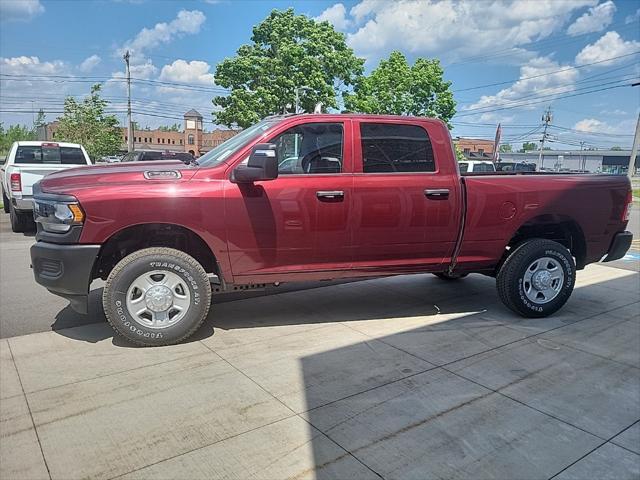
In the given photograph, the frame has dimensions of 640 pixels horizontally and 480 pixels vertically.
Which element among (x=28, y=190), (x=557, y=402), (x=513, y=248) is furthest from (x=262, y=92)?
(x=557, y=402)

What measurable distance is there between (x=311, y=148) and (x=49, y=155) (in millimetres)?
9448

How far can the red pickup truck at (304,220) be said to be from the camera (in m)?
4.04

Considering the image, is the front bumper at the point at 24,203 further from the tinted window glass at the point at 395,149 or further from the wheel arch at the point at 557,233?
the wheel arch at the point at 557,233

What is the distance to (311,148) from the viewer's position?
4539mm

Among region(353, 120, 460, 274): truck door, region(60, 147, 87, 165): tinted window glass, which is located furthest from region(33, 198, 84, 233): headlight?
region(60, 147, 87, 165): tinted window glass

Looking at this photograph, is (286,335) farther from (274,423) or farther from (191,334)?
(274,423)

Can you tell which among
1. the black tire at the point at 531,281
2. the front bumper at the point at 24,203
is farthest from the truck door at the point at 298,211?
the front bumper at the point at 24,203

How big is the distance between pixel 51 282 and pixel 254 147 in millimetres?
2020

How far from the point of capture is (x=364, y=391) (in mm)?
3516

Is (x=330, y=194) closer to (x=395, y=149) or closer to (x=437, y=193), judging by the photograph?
(x=395, y=149)

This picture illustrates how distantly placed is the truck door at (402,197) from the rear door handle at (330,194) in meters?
0.15

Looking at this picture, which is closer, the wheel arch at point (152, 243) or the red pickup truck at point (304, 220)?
the red pickup truck at point (304, 220)

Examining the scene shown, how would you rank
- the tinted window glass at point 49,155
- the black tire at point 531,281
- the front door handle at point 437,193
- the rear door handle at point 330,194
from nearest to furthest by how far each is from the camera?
the rear door handle at point 330,194, the front door handle at point 437,193, the black tire at point 531,281, the tinted window glass at point 49,155

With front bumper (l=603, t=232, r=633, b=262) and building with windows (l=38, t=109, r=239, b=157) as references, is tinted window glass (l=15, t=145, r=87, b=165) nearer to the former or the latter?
front bumper (l=603, t=232, r=633, b=262)
